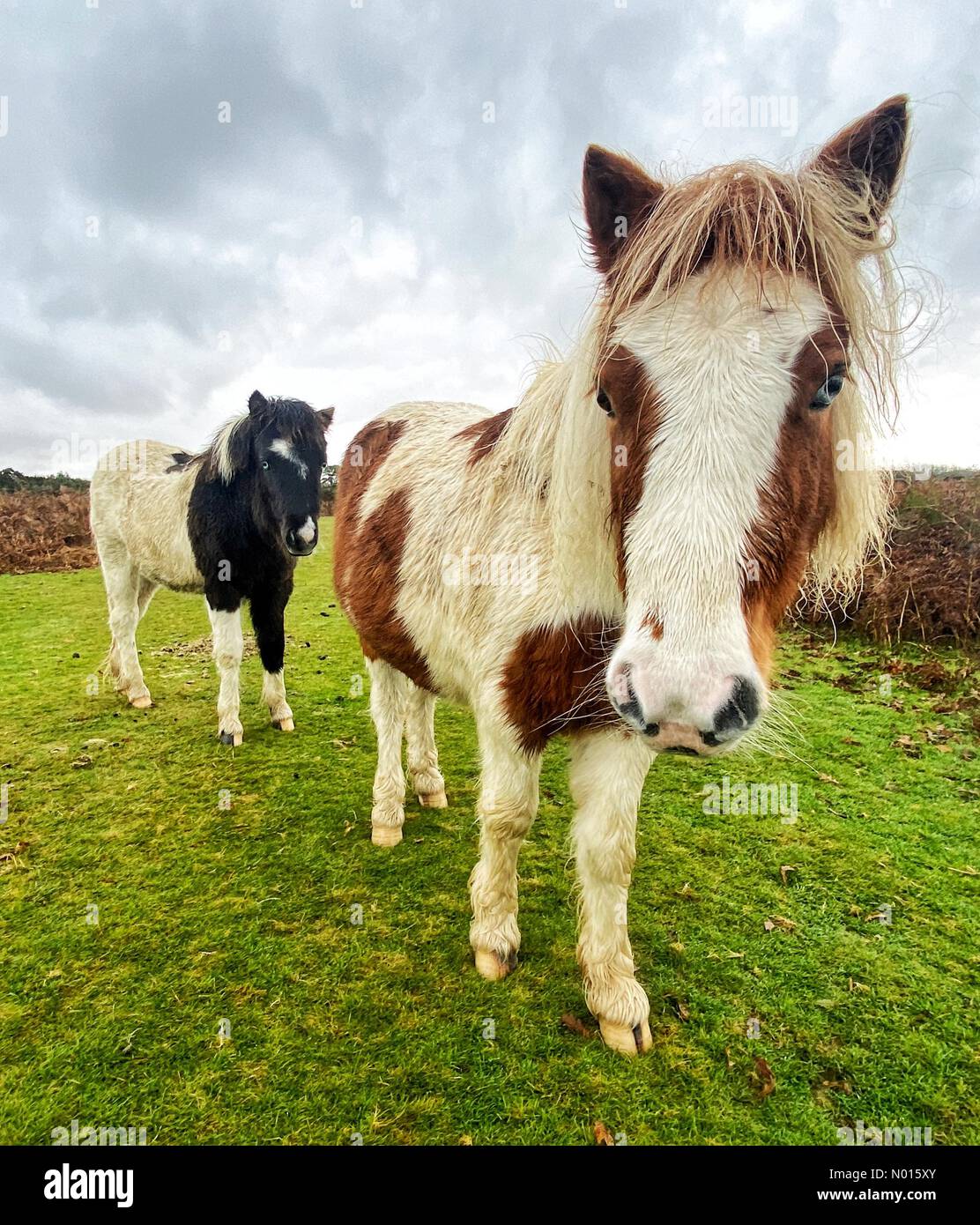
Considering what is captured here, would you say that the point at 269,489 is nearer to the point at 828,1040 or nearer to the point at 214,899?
the point at 214,899

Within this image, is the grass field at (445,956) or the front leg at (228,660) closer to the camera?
the grass field at (445,956)

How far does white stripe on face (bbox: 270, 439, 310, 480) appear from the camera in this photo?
4.82 meters

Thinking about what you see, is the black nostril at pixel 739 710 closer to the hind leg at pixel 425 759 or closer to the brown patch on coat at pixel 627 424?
the brown patch on coat at pixel 627 424

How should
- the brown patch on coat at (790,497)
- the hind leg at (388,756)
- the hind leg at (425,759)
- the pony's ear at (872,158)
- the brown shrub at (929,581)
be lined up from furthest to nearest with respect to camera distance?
the brown shrub at (929,581)
the hind leg at (425,759)
the hind leg at (388,756)
the pony's ear at (872,158)
the brown patch on coat at (790,497)

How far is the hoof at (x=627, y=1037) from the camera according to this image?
2383mm

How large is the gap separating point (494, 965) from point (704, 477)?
8.36 feet

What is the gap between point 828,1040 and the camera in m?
2.45

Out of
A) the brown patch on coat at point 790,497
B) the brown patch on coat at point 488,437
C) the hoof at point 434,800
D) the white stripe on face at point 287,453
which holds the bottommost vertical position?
the hoof at point 434,800

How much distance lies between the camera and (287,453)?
484 centimetres

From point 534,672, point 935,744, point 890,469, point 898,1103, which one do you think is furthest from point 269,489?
point 935,744

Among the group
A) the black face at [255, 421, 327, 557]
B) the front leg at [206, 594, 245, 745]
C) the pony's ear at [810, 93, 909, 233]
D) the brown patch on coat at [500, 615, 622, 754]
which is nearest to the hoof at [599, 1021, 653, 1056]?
the brown patch on coat at [500, 615, 622, 754]

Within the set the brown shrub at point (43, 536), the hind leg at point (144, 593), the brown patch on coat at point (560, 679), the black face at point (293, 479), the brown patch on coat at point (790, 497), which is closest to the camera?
the brown patch on coat at point (790, 497)

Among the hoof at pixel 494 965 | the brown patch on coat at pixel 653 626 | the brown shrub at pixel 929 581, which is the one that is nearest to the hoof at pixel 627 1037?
the hoof at pixel 494 965

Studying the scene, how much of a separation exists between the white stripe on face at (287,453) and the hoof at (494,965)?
3900mm
